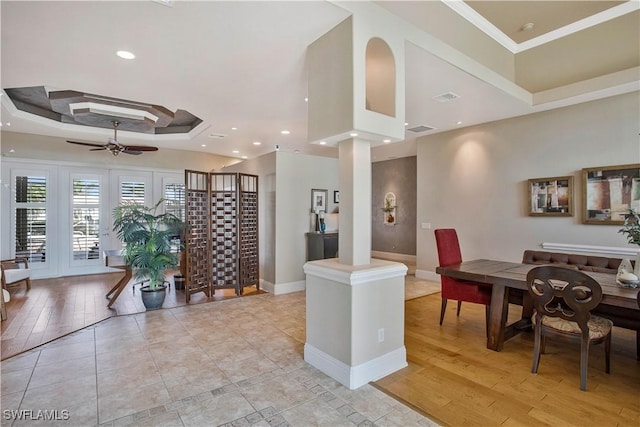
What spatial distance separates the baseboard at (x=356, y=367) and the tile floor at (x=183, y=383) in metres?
0.06

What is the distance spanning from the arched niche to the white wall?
126 inches

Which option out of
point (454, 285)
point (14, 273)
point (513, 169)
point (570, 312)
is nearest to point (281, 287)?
point (454, 285)

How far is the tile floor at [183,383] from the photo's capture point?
2223mm

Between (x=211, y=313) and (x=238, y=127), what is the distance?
323cm

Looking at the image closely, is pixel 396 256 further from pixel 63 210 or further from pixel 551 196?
pixel 63 210

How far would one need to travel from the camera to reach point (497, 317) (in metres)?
3.27

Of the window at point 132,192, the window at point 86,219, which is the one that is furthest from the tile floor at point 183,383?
the window at point 132,192

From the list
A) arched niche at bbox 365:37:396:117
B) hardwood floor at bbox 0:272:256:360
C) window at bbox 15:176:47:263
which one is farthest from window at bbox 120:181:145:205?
arched niche at bbox 365:37:396:117

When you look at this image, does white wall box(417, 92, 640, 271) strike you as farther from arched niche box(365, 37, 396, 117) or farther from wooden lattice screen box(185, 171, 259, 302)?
wooden lattice screen box(185, 171, 259, 302)

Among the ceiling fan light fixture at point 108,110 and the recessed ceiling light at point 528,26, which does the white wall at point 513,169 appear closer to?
the recessed ceiling light at point 528,26

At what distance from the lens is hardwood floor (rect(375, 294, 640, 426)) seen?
Answer: 2238mm

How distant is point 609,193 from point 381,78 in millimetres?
3585

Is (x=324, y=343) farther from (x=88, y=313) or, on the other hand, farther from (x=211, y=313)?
(x=88, y=313)

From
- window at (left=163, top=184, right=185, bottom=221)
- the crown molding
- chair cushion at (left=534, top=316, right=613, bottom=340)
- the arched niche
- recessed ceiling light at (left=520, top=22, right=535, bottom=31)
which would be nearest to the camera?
chair cushion at (left=534, top=316, right=613, bottom=340)
